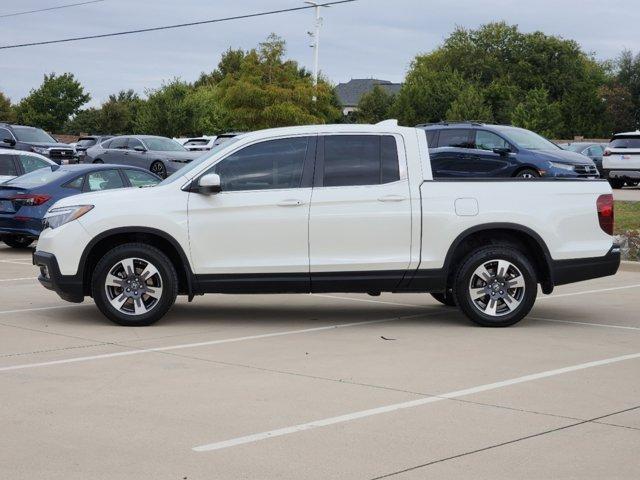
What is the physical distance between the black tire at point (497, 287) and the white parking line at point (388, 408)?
162 cm

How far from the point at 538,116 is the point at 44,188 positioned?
60.8 m

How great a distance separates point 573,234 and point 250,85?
162 feet

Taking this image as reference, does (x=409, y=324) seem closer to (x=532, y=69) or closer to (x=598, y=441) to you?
(x=598, y=441)

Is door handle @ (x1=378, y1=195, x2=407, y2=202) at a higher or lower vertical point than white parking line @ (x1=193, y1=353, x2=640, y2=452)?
higher

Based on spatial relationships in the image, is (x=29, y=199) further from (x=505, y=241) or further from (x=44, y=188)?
(x=505, y=241)

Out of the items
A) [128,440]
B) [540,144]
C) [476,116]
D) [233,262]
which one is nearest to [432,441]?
[128,440]

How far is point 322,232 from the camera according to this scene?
1041cm

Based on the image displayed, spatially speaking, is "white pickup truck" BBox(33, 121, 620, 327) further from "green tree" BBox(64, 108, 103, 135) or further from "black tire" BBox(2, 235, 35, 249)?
"green tree" BBox(64, 108, 103, 135)

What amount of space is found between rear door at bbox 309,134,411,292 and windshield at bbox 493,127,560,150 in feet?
43.8

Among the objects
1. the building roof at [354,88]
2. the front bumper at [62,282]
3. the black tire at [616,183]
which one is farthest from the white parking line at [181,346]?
the building roof at [354,88]

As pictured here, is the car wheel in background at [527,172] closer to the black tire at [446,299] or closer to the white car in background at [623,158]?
the black tire at [446,299]

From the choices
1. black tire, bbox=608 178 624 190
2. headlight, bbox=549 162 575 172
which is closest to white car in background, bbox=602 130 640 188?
black tire, bbox=608 178 624 190

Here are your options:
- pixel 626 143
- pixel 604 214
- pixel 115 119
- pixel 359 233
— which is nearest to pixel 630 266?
pixel 604 214

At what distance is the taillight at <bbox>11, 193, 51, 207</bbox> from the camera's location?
1752 centimetres
